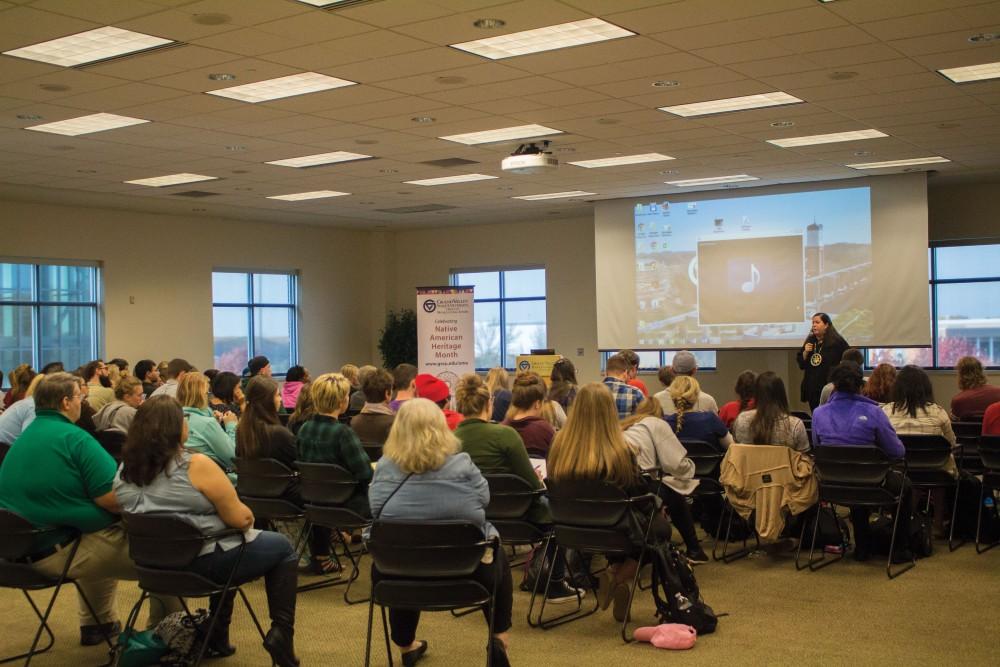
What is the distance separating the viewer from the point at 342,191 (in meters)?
13.3

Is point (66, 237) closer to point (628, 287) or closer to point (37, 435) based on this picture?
point (628, 287)

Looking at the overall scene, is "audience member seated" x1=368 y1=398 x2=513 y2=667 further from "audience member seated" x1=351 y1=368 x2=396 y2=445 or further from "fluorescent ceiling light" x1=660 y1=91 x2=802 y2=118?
"fluorescent ceiling light" x1=660 y1=91 x2=802 y2=118

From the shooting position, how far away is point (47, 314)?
14.1m

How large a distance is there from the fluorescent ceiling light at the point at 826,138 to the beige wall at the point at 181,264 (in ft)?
30.6

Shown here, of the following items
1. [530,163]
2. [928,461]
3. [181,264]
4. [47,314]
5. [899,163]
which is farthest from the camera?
[181,264]

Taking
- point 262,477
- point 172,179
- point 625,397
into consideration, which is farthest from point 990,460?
point 172,179

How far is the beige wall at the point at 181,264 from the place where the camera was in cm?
1410

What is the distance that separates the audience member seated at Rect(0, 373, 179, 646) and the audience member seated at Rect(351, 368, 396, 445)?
6.86 feet

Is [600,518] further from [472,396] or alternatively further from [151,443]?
[151,443]

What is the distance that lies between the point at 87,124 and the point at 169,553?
6.09 m

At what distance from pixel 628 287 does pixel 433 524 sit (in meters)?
11.0

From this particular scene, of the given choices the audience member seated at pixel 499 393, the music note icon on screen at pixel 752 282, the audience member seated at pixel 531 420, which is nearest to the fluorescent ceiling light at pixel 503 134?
the audience member seated at pixel 499 393

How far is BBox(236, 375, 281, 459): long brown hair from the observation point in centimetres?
586

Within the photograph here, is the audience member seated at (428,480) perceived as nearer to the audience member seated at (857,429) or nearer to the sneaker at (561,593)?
the sneaker at (561,593)
